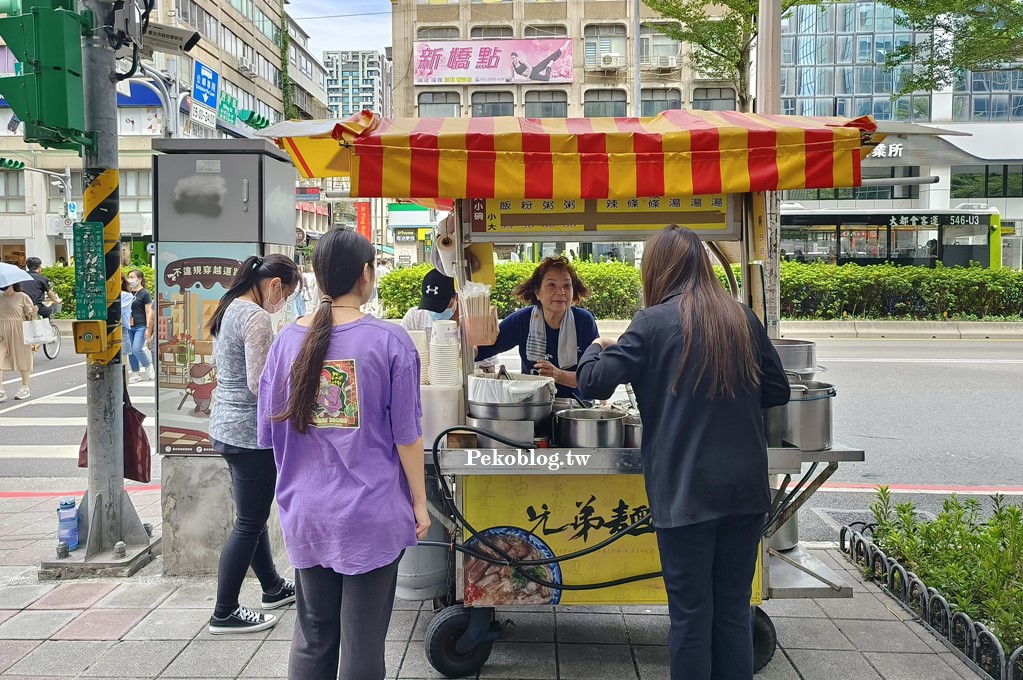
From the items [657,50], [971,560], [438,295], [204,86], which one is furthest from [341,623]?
[657,50]

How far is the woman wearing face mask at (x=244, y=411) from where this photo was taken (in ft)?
12.1

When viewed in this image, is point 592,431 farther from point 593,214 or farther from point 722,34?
point 722,34

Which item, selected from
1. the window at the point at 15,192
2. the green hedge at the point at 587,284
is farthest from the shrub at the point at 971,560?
the window at the point at 15,192

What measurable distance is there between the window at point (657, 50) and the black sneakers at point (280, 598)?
42.5 meters

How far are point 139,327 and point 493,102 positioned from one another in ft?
110

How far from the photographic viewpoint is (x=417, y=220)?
1506 inches

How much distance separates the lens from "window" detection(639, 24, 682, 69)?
42.9 meters

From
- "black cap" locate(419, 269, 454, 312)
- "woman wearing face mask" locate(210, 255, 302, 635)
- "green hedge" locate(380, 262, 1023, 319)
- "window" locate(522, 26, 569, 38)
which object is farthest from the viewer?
"window" locate(522, 26, 569, 38)

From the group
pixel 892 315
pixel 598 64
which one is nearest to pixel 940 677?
pixel 892 315

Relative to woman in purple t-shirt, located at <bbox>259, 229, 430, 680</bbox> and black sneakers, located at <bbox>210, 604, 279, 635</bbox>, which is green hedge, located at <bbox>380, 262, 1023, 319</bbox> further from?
woman in purple t-shirt, located at <bbox>259, 229, 430, 680</bbox>

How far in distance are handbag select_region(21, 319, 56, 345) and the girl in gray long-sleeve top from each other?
421 inches

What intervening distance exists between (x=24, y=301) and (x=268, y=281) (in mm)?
9284

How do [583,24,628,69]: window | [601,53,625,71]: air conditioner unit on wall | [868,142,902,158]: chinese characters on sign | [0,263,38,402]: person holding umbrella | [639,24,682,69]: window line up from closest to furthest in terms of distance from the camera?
[0,263,38,402]: person holding umbrella, [868,142,902,158]: chinese characters on sign, [601,53,625,71]: air conditioner unit on wall, [639,24,682,69]: window, [583,24,628,69]: window

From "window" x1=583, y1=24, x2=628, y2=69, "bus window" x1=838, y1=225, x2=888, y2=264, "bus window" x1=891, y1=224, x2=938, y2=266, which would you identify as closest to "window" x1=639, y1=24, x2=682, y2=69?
"window" x1=583, y1=24, x2=628, y2=69
